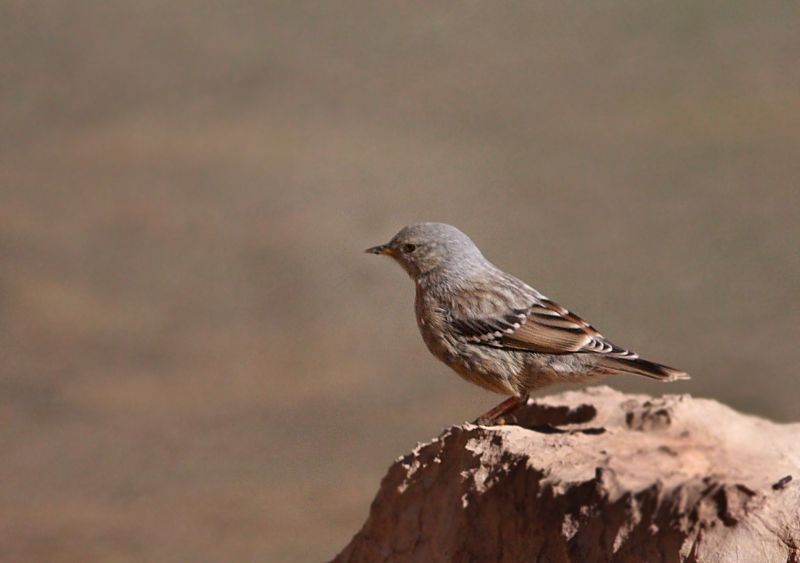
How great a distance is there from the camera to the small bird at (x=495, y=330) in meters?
5.64

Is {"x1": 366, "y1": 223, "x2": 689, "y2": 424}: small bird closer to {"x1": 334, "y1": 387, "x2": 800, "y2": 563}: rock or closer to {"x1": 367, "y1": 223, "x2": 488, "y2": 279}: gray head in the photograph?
{"x1": 367, "y1": 223, "x2": 488, "y2": 279}: gray head

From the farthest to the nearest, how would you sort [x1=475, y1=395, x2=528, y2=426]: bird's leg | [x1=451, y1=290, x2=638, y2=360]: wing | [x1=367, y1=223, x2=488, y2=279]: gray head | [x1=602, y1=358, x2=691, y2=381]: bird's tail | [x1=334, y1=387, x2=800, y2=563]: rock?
1. [x1=367, y1=223, x2=488, y2=279]: gray head
2. [x1=475, y1=395, x2=528, y2=426]: bird's leg
3. [x1=451, y1=290, x2=638, y2=360]: wing
4. [x1=602, y1=358, x2=691, y2=381]: bird's tail
5. [x1=334, y1=387, x2=800, y2=563]: rock

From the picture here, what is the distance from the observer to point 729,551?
385 centimetres

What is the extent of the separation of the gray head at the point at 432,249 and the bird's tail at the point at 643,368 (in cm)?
96

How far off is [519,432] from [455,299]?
4.16 ft

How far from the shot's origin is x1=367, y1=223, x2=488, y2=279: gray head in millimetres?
6055

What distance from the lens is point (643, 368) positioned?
5500 millimetres

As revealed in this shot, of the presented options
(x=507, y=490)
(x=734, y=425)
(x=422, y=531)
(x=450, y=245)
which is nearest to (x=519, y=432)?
(x=507, y=490)

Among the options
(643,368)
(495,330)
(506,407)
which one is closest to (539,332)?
(495,330)

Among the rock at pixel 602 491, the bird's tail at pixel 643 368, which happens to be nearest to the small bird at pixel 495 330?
the bird's tail at pixel 643 368

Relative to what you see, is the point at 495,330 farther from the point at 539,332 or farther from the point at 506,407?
the point at 506,407

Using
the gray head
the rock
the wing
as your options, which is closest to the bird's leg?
the rock

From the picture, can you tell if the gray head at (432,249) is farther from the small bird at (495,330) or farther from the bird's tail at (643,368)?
the bird's tail at (643,368)

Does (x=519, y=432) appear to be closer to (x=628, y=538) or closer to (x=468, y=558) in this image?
(x=468, y=558)
